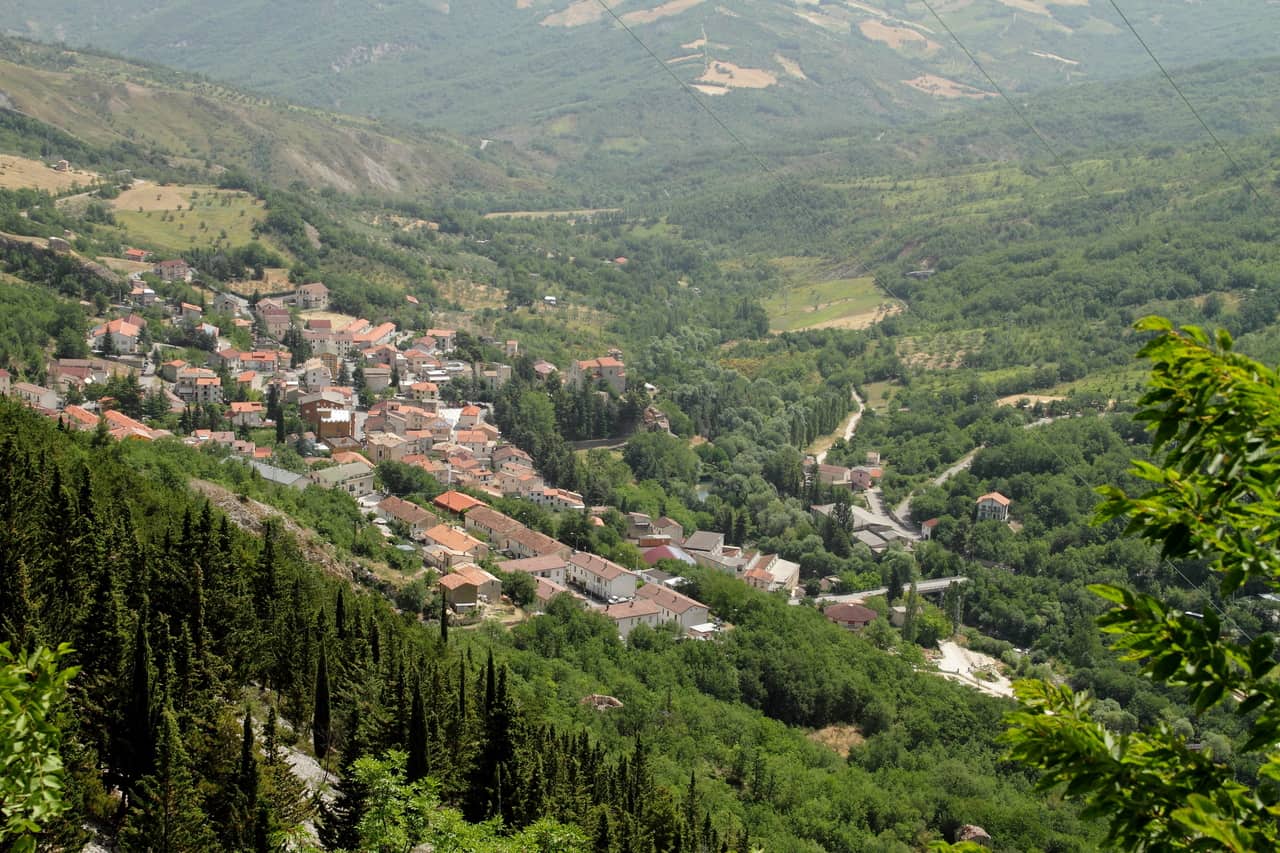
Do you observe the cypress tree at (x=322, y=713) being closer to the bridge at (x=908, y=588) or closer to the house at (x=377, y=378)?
the bridge at (x=908, y=588)

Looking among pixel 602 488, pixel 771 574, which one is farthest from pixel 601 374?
pixel 771 574

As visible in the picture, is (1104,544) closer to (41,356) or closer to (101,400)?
(101,400)

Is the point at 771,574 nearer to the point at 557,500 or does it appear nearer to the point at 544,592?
the point at 557,500

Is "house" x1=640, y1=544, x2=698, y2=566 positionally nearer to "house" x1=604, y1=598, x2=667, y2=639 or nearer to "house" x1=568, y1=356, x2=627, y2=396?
"house" x1=604, y1=598, x2=667, y2=639

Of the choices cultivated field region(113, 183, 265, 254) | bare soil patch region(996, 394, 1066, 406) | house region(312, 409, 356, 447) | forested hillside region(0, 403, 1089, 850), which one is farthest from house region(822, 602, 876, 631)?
cultivated field region(113, 183, 265, 254)

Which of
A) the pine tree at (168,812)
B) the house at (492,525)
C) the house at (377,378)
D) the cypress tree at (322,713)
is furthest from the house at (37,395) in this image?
the pine tree at (168,812)

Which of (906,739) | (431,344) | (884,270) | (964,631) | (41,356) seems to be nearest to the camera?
(906,739)

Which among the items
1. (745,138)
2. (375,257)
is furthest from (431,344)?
(745,138)
